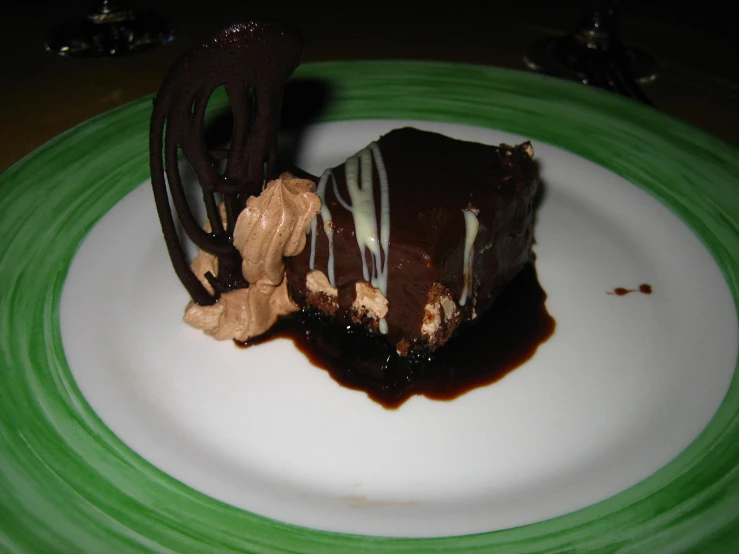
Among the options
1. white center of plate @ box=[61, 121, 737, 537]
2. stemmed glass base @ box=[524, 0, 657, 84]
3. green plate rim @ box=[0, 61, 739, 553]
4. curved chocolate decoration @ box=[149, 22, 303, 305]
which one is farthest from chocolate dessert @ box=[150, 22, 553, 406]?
stemmed glass base @ box=[524, 0, 657, 84]

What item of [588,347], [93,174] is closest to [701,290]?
[588,347]

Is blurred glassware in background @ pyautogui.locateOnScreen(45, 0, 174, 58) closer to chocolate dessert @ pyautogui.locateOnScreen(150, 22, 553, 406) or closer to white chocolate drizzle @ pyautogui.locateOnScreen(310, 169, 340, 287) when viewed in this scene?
chocolate dessert @ pyautogui.locateOnScreen(150, 22, 553, 406)

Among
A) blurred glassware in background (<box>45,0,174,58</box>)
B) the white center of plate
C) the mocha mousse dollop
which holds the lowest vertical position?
the white center of plate

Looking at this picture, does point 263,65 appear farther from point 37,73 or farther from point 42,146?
point 37,73

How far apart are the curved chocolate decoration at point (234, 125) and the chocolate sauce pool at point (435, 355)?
313 millimetres

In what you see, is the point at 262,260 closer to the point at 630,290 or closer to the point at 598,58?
the point at 630,290

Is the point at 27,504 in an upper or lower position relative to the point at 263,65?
lower

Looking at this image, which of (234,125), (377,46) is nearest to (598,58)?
(377,46)

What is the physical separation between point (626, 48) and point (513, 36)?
2.05 ft

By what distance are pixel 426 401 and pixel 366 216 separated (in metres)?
0.58

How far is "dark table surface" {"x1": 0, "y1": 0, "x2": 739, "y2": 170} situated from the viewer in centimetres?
347

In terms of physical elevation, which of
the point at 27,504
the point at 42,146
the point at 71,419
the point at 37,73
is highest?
the point at 37,73

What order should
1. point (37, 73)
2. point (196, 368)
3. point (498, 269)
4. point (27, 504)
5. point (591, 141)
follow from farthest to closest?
1. point (37, 73)
2. point (591, 141)
3. point (498, 269)
4. point (196, 368)
5. point (27, 504)

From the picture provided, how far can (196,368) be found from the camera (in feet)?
7.43
